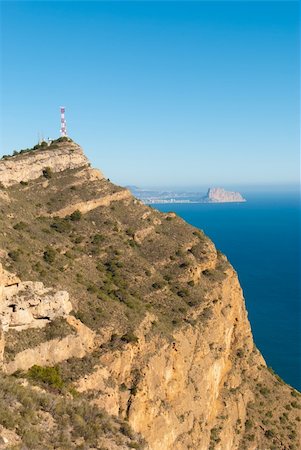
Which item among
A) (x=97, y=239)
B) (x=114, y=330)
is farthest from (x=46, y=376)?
(x=97, y=239)

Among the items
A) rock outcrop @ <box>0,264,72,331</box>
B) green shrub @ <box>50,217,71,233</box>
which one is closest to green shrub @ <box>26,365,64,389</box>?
rock outcrop @ <box>0,264,72,331</box>

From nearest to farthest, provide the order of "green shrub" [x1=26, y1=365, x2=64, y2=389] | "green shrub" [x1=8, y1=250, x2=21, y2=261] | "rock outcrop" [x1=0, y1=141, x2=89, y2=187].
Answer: "green shrub" [x1=26, y1=365, x2=64, y2=389] < "green shrub" [x1=8, y1=250, x2=21, y2=261] < "rock outcrop" [x1=0, y1=141, x2=89, y2=187]

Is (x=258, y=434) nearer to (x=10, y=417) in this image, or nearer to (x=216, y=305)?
(x=216, y=305)

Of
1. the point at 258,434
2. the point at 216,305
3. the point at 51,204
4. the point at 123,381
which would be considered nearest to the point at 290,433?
the point at 258,434

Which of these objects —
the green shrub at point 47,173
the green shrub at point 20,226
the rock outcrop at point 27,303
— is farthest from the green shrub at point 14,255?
the green shrub at point 47,173

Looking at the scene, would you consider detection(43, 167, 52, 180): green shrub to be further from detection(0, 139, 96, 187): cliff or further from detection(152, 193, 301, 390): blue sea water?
detection(152, 193, 301, 390): blue sea water

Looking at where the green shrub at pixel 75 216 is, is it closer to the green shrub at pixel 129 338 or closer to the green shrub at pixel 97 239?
the green shrub at pixel 97 239
